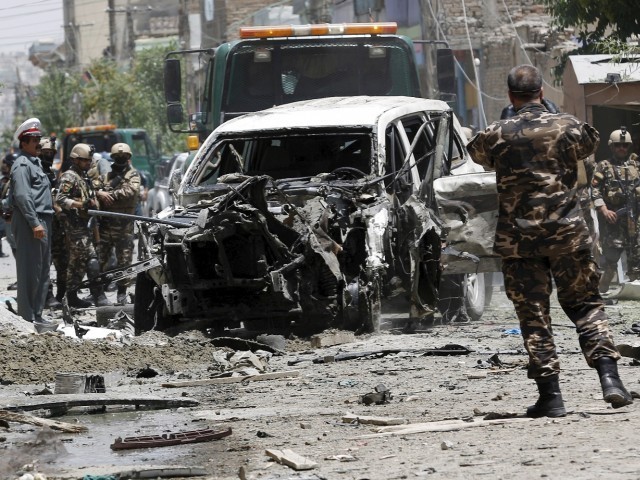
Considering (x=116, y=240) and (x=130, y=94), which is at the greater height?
(x=116, y=240)

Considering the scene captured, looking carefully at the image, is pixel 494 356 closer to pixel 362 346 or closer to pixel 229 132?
pixel 362 346

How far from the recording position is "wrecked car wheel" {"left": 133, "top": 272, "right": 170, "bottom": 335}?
38.2ft

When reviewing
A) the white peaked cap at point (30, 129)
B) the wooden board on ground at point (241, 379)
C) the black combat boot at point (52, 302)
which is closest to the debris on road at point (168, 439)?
the wooden board on ground at point (241, 379)

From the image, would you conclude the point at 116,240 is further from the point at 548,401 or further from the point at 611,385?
the point at 611,385

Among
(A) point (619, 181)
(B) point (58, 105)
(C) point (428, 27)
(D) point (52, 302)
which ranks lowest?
(B) point (58, 105)

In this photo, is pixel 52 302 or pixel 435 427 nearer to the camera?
pixel 435 427

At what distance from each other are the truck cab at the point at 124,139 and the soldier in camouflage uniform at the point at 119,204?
24.2 m

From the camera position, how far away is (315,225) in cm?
1077

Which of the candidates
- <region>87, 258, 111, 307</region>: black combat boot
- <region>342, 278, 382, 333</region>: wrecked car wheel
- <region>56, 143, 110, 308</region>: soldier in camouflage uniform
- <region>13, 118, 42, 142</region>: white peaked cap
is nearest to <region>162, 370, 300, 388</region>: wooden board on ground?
<region>342, 278, 382, 333</region>: wrecked car wheel

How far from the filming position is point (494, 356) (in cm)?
920

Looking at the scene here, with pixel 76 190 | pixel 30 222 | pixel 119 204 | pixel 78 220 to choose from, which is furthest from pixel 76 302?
pixel 30 222

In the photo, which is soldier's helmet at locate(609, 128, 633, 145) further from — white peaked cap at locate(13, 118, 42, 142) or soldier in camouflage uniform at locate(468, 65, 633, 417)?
soldier in camouflage uniform at locate(468, 65, 633, 417)

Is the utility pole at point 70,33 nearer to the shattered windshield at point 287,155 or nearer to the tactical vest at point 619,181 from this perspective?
the tactical vest at point 619,181

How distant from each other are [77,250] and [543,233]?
9247mm
